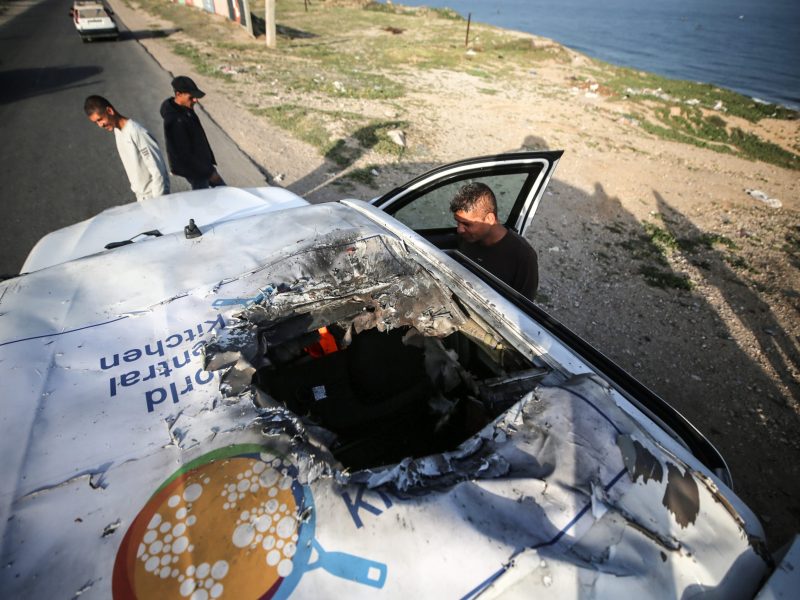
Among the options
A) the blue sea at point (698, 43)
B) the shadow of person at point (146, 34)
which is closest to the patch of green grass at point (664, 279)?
the shadow of person at point (146, 34)

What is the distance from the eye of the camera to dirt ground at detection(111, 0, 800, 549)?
3504 millimetres

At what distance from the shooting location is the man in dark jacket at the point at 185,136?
4.10 meters

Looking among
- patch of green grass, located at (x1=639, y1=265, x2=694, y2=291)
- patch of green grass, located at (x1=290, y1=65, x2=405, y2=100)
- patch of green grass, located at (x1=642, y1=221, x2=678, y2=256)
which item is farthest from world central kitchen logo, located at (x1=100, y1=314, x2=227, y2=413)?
patch of green grass, located at (x1=290, y1=65, x2=405, y2=100)

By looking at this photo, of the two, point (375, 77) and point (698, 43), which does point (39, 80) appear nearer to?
point (375, 77)

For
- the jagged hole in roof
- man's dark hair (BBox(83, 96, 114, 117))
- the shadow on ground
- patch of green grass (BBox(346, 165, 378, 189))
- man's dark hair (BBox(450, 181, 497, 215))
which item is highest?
man's dark hair (BBox(83, 96, 114, 117))

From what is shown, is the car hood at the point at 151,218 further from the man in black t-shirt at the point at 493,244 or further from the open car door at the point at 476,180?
the man in black t-shirt at the point at 493,244

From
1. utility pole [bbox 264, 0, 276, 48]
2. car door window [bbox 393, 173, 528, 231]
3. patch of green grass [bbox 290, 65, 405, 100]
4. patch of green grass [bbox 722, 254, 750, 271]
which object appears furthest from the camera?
utility pole [bbox 264, 0, 276, 48]

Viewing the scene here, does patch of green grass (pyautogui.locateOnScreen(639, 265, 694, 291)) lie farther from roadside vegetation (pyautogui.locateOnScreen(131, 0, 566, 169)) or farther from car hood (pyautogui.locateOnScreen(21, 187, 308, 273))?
car hood (pyautogui.locateOnScreen(21, 187, 308, 273))

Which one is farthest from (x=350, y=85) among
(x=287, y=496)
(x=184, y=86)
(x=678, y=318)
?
(x=287, y=496)

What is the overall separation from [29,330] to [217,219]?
4.39ft

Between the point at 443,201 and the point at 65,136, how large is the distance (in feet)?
24.3

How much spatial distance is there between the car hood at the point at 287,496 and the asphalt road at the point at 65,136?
3.91 metres

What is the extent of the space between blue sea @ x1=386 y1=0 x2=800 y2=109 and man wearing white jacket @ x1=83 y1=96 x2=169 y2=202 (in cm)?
2793

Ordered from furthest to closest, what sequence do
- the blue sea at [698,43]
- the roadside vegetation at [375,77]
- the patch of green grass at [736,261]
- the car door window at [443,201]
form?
the blue sea at [698,43] < the roadside vegetation at [375,77] < the patch of green grass at [736,261] < the car door window at [443,201]
